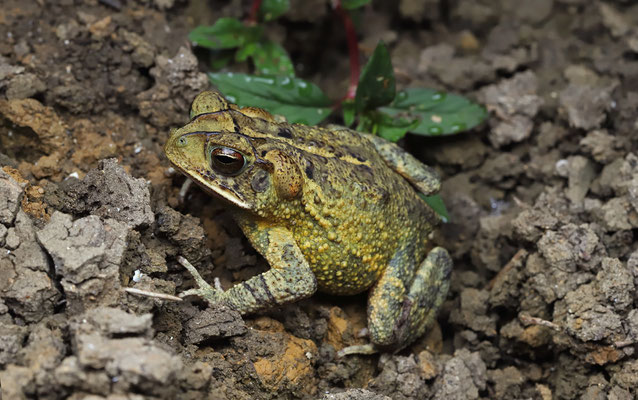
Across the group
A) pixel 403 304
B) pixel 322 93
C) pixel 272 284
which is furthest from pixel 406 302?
pixel 322 93

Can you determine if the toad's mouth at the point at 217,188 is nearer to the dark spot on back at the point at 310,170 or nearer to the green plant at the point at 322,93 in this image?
the dark spot on back at the point at 310,170

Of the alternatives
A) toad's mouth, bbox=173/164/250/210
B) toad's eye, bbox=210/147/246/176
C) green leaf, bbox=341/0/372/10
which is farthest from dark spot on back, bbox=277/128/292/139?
green leaf, bbox=341/0/372/10

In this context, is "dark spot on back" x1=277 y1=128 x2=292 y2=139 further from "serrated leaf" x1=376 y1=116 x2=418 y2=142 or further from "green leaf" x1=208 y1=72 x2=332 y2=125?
"serrated leaf" x1=376 y1=116 x2=418 y2=142

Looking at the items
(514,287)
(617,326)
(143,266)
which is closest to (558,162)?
(514,287)

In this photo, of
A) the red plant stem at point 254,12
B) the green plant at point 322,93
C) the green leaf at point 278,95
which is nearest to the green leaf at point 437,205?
the green plant at point 322,93

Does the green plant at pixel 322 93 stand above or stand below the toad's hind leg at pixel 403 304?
above

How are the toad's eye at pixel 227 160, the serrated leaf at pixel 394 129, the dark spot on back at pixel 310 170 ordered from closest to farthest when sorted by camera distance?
the toad's eye at pixel 227 160 → the dark spot on back at pixel 310 170 → the serrated leaf at pixel 394 129

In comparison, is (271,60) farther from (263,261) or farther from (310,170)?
(263,261)
